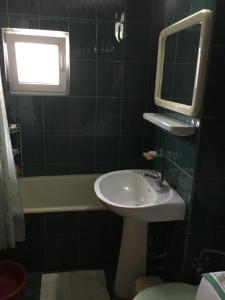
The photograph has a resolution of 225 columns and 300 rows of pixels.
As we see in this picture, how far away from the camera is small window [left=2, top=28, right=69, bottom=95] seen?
2143mm

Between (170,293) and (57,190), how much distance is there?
1.45 m

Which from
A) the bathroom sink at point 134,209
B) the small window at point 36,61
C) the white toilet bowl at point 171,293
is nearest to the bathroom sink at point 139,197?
the bathroom sink at point 134,209

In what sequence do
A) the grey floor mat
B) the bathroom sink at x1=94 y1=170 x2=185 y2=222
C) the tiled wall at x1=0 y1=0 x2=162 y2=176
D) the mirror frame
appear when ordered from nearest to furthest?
the mirror frame, the bathroom sink at x1=94 y1=170 x2=185 y2=222, the grey floor mat, the tiled wall at x1=0 y1=0 x2=162 y2=176

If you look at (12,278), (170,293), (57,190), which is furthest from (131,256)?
(57,190)

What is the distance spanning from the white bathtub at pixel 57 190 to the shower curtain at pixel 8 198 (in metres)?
0.60

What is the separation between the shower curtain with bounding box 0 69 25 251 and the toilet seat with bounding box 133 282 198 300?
95 centimetres

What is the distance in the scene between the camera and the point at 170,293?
4.83ft

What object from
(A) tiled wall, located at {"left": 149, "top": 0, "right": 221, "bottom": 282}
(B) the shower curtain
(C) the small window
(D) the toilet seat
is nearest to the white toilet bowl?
(D) the toilet seat

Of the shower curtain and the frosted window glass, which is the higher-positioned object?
the frosted window glass

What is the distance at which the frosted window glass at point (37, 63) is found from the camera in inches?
87.1

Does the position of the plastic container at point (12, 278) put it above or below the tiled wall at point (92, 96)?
below

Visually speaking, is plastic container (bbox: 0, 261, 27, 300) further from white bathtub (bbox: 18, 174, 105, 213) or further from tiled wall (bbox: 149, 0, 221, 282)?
tiled wall (bbox: 149, 0, 221, 282)

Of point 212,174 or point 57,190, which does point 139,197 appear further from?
point 57,190

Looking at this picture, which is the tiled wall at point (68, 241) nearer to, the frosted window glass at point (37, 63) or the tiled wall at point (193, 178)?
the tiled wall at point (193, 178)
